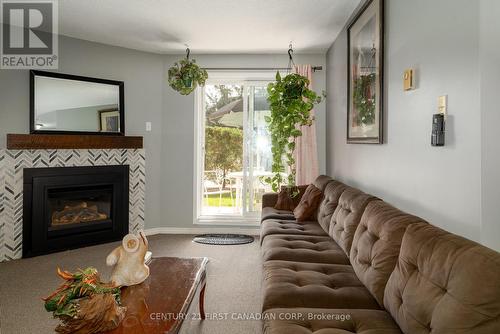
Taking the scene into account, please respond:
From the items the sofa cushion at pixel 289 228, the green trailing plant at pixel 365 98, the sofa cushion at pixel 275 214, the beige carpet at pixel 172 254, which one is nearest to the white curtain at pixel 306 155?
the sofa cushion at pixel 275 214

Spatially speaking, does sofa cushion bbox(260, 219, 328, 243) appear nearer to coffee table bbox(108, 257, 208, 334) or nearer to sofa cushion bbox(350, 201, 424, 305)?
coffee table bbox(108, 257, 208, 334)

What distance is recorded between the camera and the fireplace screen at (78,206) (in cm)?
437

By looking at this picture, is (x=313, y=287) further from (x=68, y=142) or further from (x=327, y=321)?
(x=68, y=142)

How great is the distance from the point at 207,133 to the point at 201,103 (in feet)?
1.41

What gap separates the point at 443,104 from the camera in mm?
1853

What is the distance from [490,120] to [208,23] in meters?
3.11

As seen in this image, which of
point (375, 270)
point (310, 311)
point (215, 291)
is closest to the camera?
point (310, 311)

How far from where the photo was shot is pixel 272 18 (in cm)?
378

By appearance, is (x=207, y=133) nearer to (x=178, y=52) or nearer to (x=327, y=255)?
(x=178, y=52)

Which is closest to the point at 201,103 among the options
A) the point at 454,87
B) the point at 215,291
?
the point at 215,291

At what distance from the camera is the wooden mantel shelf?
3.89m

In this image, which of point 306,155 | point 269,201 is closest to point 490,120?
point 269,201

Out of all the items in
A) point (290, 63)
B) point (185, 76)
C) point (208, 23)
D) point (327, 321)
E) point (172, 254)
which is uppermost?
point (208, 23)

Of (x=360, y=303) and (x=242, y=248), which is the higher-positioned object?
(x=360, y=303)
